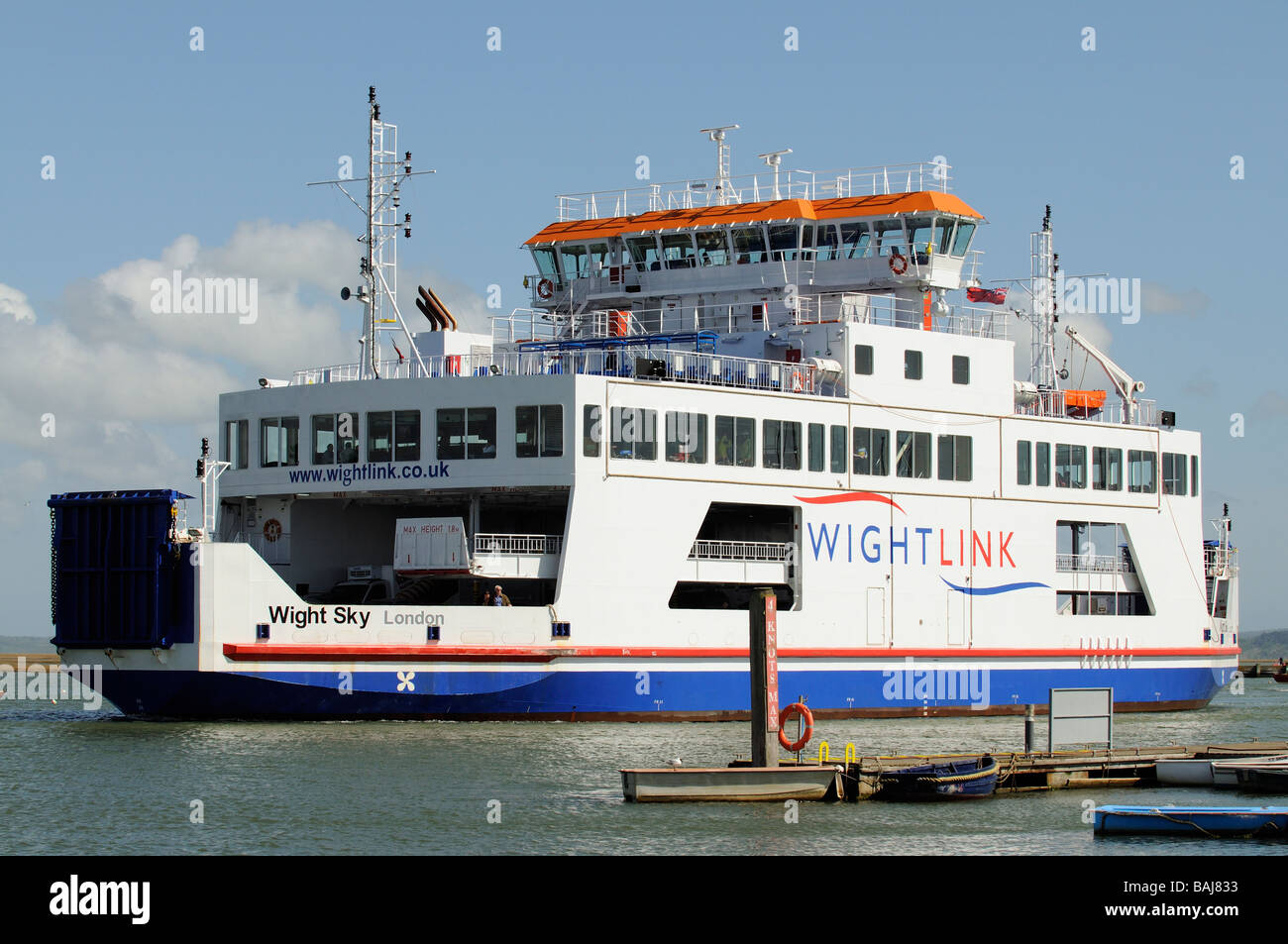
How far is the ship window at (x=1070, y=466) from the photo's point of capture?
35500mm

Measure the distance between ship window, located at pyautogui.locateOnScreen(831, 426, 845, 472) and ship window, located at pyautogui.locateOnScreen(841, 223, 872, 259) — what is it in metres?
4.86

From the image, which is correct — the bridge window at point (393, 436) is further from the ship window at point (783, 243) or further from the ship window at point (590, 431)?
the ship window at point (783, 243)

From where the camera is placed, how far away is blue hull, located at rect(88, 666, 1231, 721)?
87.8ft

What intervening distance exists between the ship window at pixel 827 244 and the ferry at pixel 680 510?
7cm

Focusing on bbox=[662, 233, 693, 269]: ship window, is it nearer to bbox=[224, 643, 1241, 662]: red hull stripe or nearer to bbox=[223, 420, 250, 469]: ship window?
bbox=[224, 643, 1241, 662]: red hull stripe

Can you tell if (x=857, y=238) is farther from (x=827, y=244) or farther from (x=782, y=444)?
(x=782, y=444)

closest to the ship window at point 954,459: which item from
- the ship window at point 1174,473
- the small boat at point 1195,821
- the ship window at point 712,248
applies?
the ship window at point 712,248

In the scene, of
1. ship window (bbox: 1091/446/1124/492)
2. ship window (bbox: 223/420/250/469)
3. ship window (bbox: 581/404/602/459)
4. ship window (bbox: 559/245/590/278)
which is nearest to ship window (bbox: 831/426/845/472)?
ship window (bbox: 581/404/602/459)

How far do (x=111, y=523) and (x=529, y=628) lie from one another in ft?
21.8

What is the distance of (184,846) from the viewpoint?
18.3 meters

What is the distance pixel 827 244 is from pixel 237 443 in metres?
12.5

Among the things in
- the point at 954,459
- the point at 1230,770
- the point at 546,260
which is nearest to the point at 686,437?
the point at 954,459
